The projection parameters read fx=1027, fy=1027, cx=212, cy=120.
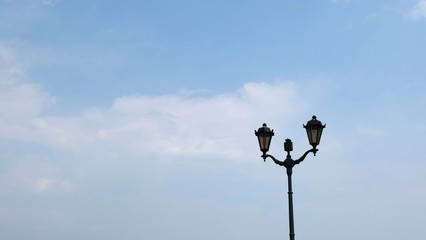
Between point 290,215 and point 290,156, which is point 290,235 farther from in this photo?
point 290,156

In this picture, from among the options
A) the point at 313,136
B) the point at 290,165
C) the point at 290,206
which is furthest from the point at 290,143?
the point at 290,206

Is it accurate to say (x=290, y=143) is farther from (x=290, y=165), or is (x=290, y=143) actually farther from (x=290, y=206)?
(x=290, y=206)

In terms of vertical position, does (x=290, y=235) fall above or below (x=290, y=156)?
below

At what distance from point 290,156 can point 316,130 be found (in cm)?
106

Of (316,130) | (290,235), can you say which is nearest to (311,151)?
(316,130)

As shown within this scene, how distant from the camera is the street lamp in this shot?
2441 cm

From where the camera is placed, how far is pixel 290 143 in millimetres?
25078

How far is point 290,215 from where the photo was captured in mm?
24297

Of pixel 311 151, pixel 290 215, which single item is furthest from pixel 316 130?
pixel 290 215

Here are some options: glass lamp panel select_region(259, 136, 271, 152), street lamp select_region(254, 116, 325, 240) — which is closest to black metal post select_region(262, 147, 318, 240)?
street lamp select_region(254, 116, 325, 240)

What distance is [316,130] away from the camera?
2444cm

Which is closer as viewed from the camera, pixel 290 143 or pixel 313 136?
pixel 313 136

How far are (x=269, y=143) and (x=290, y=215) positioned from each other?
6.22ft

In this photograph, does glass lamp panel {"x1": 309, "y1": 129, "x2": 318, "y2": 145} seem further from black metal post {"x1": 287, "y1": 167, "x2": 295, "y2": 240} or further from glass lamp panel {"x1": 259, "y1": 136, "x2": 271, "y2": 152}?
glass lamp panel {"x1": 259, "y1": 136, "x2": 271, "y2": 152}
